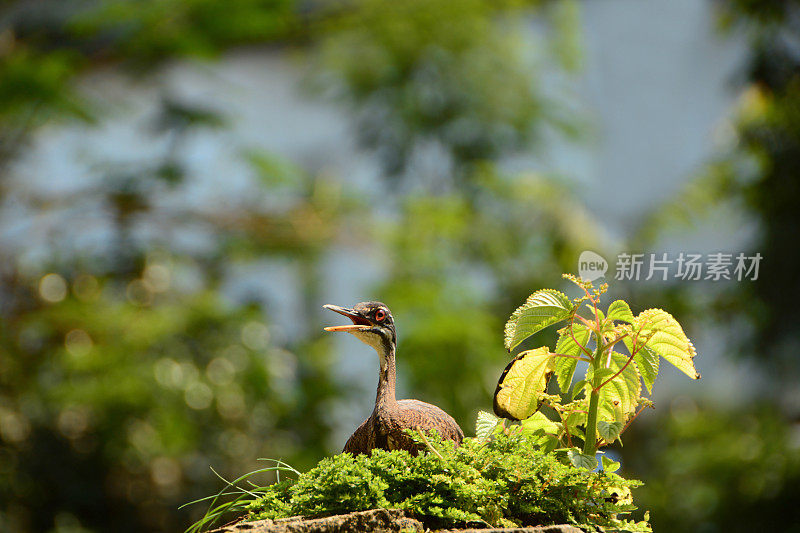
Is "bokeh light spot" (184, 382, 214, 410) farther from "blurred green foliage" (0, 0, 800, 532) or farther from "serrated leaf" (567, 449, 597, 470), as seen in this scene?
"serrated leaf" (567, 449, 597, 470)

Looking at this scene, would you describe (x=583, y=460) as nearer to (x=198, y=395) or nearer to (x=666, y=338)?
(x=666, y=338)

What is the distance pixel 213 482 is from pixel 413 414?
372 cm

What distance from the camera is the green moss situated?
0.93 meters

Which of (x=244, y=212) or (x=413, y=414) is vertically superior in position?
(x=244, y=212)

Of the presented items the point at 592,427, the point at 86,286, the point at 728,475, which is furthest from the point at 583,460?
the point at 86,286

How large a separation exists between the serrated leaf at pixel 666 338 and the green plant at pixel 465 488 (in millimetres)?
161

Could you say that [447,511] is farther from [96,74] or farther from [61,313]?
[96,74]

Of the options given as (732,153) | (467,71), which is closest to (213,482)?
(467,71)

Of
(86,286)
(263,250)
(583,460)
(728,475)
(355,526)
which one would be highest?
(263,250)

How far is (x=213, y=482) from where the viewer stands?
449 cm

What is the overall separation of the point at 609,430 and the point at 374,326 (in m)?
0.33

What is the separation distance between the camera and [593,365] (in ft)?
3.32

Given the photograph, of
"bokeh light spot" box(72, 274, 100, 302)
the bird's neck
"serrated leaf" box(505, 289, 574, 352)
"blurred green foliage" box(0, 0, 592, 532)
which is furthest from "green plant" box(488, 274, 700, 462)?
"bokeh light spot" box(72, 274, 100, 302)

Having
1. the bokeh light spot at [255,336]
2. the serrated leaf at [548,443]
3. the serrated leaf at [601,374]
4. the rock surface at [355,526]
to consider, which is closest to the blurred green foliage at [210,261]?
the bokeh light spot at [255,336]
